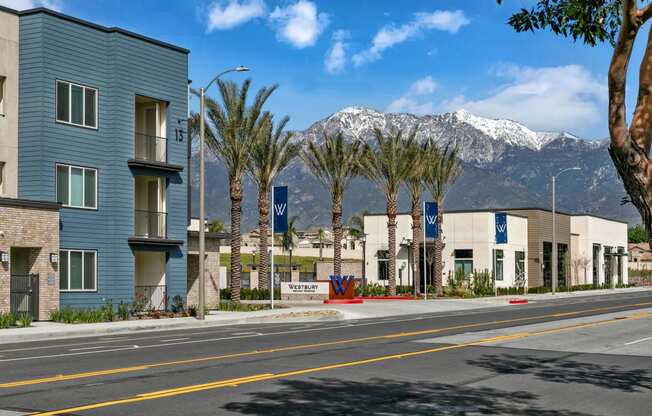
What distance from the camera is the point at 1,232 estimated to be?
1266 inches

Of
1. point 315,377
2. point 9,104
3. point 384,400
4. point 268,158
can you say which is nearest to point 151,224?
point 9,104

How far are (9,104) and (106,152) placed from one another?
430 cm

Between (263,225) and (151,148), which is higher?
(151,148)

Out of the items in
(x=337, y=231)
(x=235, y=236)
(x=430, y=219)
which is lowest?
(x=235, y=236)

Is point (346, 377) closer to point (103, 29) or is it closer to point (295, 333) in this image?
point (295, 333)

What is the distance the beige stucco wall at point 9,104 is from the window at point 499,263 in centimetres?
4941

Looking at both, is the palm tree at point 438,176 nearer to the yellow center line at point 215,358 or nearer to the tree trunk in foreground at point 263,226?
the tree trunk in foreground at point 263,226

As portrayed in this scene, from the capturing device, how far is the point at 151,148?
Answer: 134 ft

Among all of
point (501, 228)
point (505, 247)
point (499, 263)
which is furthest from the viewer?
point (505, 247)

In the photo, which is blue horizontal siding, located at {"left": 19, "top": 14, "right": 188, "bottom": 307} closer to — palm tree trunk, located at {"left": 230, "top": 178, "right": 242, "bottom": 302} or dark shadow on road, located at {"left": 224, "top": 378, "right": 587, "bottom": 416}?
palm tree trunk, located at {"left": 230, "top": 178, "right": 242, "bottom": 302}

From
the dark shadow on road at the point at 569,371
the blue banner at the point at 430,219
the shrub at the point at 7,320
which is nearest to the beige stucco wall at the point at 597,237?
the blue banner at the point at 430,219

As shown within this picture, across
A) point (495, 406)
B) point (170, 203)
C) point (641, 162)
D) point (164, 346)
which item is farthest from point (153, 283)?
point (641, 162)

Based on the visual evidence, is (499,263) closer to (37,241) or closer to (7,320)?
(37,241)

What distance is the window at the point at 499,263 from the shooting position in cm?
7756
